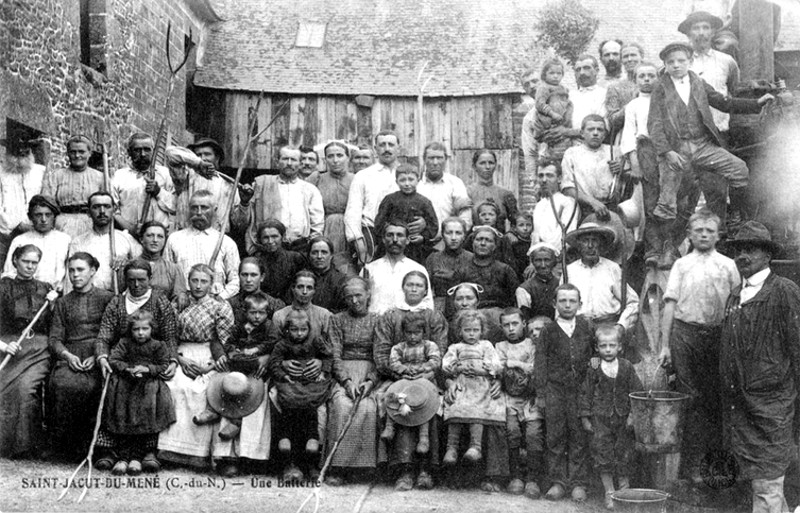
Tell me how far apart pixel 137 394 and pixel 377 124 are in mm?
13313

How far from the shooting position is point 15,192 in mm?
8211

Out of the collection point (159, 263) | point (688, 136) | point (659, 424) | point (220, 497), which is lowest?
point (220, 497)

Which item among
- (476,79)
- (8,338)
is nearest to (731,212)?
(8,338)

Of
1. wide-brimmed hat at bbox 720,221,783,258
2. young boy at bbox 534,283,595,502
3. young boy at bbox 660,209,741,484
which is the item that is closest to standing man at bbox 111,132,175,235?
young boy at bbox 534,283,595,502

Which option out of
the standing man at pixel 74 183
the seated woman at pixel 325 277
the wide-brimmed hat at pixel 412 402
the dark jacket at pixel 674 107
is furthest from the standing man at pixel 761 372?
the standing man at pixel 74 183

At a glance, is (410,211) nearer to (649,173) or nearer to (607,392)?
(649,173)

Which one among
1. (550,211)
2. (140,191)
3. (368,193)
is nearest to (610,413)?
(550,211)

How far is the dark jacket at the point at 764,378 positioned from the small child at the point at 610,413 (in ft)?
2.29

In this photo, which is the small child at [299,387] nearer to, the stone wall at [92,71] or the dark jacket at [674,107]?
the dark jacket at [674,107]

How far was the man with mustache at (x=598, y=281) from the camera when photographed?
7.24m

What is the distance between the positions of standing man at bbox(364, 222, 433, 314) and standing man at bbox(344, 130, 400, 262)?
637mm

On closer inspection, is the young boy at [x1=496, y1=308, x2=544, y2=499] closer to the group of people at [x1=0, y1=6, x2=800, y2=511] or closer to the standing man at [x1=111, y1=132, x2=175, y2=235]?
the group of people at [x1=0, y1=6, x2=800, y2=511]

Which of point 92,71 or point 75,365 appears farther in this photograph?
point 92,71

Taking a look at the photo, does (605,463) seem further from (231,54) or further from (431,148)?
(231,54)
